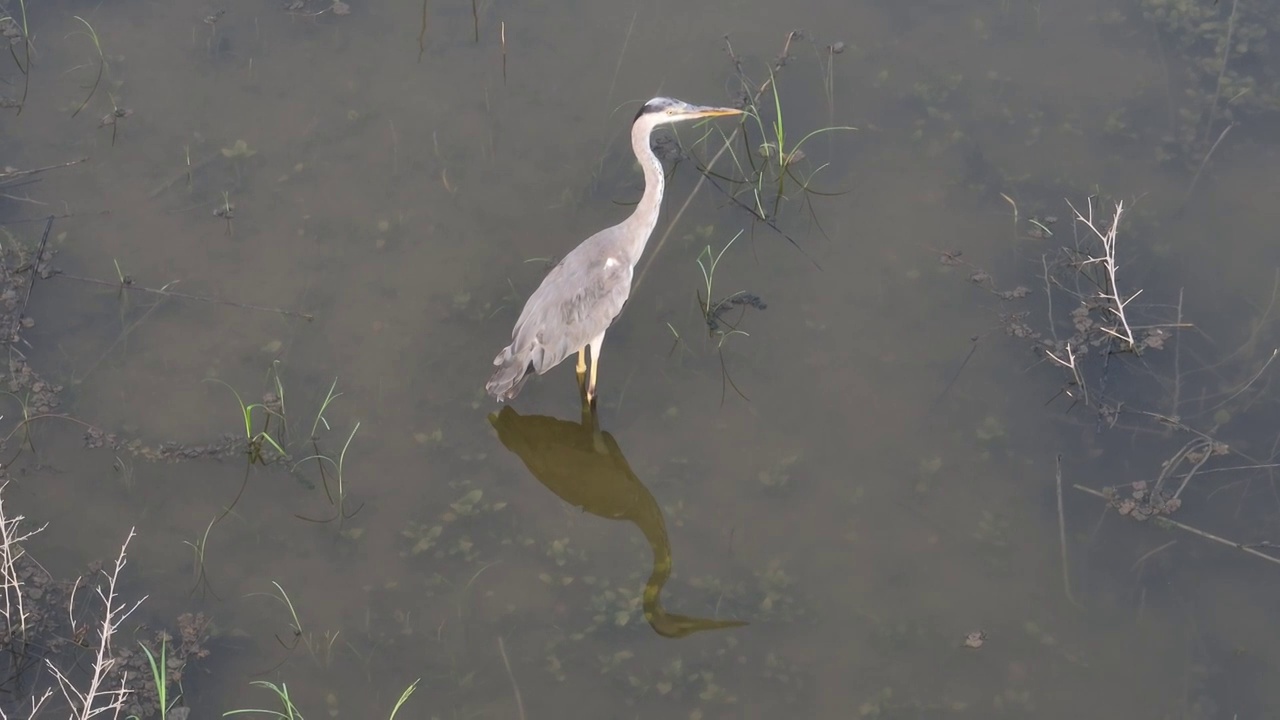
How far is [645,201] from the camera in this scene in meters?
5.93

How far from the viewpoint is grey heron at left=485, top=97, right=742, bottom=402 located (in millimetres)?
5672

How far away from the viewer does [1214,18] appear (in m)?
7.34

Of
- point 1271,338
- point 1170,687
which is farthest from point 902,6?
point 1170,687

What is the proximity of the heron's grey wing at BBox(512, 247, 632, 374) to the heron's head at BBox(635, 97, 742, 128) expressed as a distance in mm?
689

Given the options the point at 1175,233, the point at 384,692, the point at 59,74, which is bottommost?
the point at 384,692

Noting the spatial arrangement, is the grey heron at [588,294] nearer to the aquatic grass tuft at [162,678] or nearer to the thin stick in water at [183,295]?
the thin stick in water at [183,295]

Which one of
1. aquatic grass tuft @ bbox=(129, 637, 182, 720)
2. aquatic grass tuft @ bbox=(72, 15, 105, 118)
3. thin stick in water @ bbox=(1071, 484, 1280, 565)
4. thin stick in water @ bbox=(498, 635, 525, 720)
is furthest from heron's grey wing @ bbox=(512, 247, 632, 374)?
aquatic grass tuft @ bbox=(72, 15, 105, 118)

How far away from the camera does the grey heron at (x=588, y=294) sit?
567 centimetres

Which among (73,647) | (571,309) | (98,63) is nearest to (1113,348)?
(571,309)

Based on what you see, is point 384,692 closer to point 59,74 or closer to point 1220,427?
point 1220,427

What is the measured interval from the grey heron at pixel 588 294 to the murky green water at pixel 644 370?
0.34 m

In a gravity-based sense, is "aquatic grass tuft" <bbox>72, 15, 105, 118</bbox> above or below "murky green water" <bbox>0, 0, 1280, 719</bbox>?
above

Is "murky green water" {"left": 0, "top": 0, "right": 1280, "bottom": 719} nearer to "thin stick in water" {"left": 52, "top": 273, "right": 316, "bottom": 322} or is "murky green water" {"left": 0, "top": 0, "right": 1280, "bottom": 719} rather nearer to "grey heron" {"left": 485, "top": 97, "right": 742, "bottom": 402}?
"thin stick in water" {"left": 52, "top": 273, "right": 316, "bottom": 322}

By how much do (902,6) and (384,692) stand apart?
5181mm
